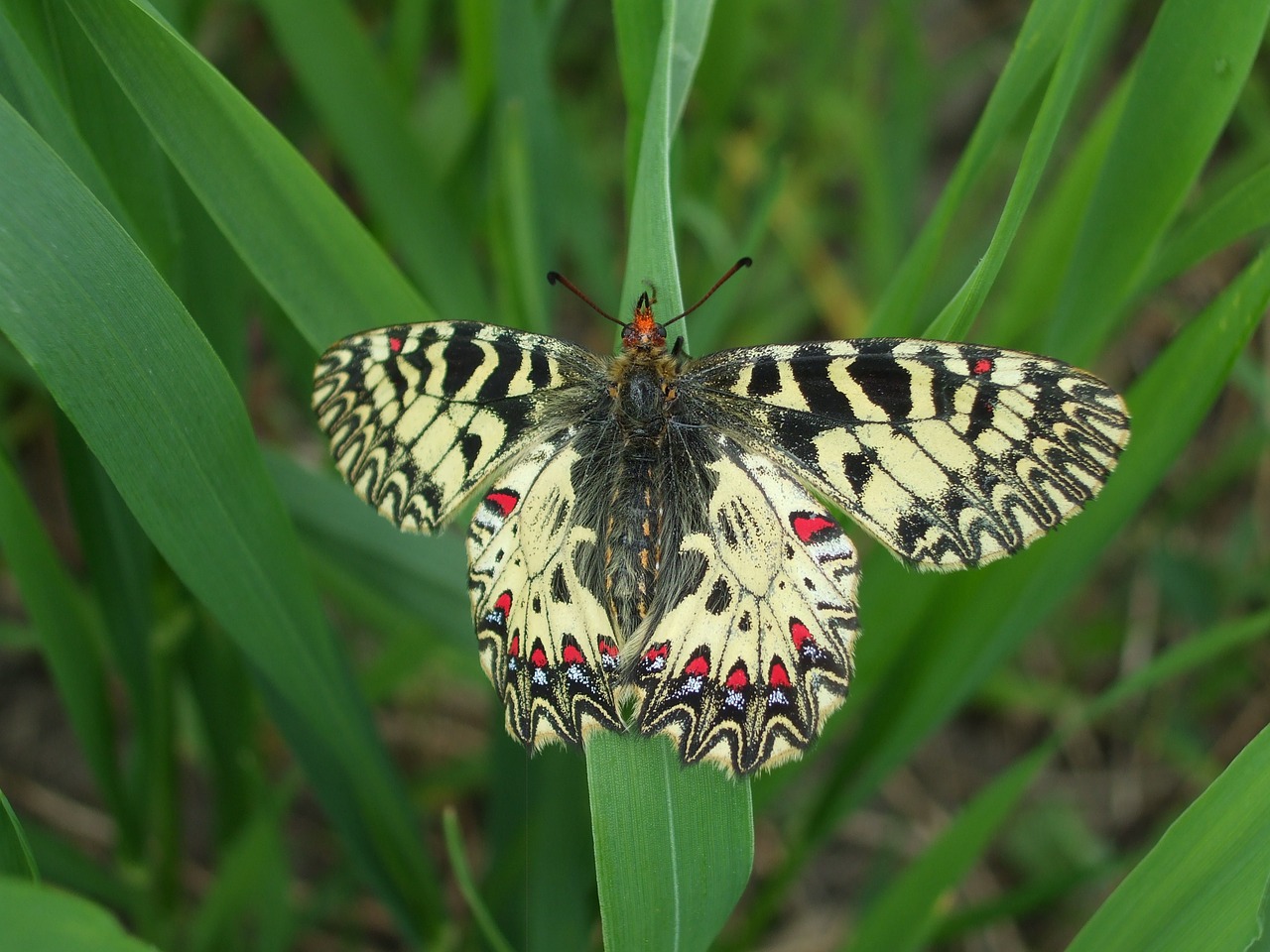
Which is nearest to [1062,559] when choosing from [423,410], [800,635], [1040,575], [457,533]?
[1040,575]

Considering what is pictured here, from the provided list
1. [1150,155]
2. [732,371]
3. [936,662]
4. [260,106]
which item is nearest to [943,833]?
[936,662]

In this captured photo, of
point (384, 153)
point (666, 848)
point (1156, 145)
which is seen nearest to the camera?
point (666, 848)

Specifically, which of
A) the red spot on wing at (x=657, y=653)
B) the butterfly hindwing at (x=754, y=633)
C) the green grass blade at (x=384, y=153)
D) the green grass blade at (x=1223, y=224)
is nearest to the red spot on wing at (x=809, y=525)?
the butterfly hindwing at (x=754, y=633)

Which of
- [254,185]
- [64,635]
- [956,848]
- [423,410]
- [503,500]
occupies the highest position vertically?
[254,185]

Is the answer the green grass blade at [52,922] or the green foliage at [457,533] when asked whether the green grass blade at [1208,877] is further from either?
the green grass blade at [52,922]

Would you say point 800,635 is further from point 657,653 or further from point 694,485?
point 694,485
